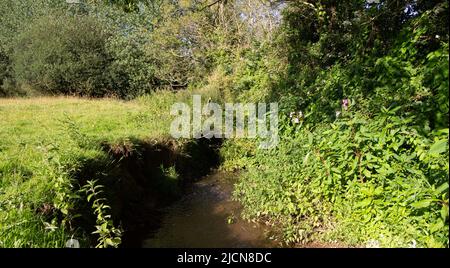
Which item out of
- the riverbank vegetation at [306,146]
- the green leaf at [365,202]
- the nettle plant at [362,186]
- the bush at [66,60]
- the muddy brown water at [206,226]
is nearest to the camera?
the nettle plant at [362,186]

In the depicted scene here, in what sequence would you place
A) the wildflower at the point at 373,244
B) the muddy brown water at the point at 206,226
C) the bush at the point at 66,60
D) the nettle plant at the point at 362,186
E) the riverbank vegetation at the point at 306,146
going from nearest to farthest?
1. the nettle plant at the point at 362,186
2. the riverbank vegetation at the point at 306,146
3. the wildflower at the point at 373,244
4. the muddy brown water at the point at 206,226
5. the bush at the point at 66,60

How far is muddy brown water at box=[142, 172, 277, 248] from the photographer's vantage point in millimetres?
5168

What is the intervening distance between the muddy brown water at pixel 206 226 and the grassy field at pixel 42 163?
149 cm

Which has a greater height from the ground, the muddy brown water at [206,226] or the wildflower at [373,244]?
the wildflower at [373,244]

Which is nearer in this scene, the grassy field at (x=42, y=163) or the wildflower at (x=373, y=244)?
the grassy field at (x=42, y=163)

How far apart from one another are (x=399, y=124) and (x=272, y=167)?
2.22 meters

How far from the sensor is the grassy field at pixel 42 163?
3490 millimetres

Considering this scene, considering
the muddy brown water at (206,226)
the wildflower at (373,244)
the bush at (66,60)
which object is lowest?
the muddy brown water at (206,226)

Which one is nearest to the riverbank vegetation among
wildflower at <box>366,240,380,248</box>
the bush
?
wildflower at <box>366,240,380,248</box>

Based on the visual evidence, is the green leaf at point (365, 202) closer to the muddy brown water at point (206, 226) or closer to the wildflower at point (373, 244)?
the wildflower at point (373, 244)

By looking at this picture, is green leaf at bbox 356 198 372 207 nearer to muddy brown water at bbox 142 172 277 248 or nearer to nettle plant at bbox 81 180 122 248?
muddy brown water at bbox 142 172 277 248

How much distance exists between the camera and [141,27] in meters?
18.5

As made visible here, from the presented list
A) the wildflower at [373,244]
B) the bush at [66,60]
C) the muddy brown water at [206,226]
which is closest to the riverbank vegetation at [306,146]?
the wildflower at [373,244]
